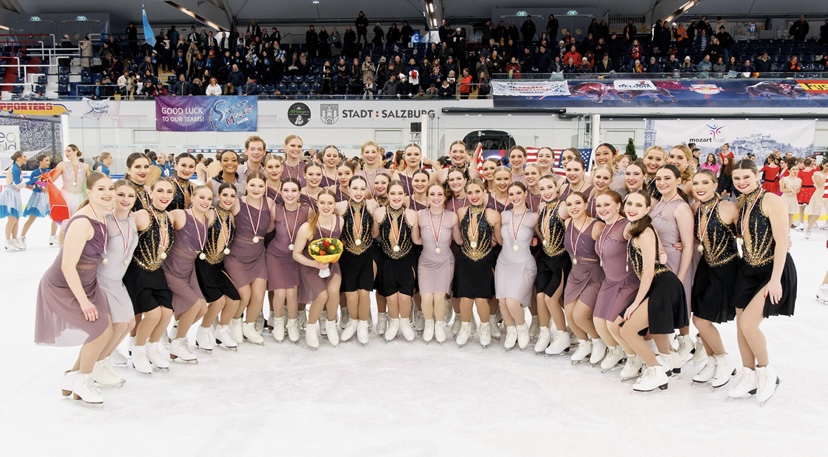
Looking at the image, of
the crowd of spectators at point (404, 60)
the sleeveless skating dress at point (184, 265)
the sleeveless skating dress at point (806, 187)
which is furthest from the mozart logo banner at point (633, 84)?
the sleeveless skating dress at point (184, 265)

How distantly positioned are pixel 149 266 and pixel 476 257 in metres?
2.14

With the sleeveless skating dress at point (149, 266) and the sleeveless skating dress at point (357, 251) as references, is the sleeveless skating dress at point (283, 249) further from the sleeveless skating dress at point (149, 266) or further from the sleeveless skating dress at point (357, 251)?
the sleeveless skating dress at point (149, 266)

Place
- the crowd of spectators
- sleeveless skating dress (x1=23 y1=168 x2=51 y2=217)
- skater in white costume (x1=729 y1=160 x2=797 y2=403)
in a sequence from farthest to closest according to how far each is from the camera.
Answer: the crowd of spectators, sleeveless skating dress (x1=23 y1=168 x2=51 y2=217), skater in white costume (x1=729 y1=160 x2=797 y2=403)

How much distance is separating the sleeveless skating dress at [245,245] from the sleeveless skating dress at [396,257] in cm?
86

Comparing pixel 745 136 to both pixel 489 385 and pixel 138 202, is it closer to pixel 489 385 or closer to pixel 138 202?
pixel 489 385

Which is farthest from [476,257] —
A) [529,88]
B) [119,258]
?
[529,88]

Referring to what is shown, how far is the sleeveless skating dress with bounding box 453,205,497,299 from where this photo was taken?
178 inches

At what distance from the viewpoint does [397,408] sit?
3461mm

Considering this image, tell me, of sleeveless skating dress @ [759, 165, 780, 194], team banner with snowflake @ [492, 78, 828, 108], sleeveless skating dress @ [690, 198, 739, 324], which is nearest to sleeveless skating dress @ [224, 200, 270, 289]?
sleeveless skating dress @ [690, 198, 739, 324]

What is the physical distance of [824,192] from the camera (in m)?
10.6

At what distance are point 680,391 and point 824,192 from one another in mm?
8745

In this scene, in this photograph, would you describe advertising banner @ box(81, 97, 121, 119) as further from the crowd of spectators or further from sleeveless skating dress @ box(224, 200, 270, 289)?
sleeveless skating dress @ box(224, 200, 270, 289)

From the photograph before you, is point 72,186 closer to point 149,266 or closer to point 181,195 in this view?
point 181,195

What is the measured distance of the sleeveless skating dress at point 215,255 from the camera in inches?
167
